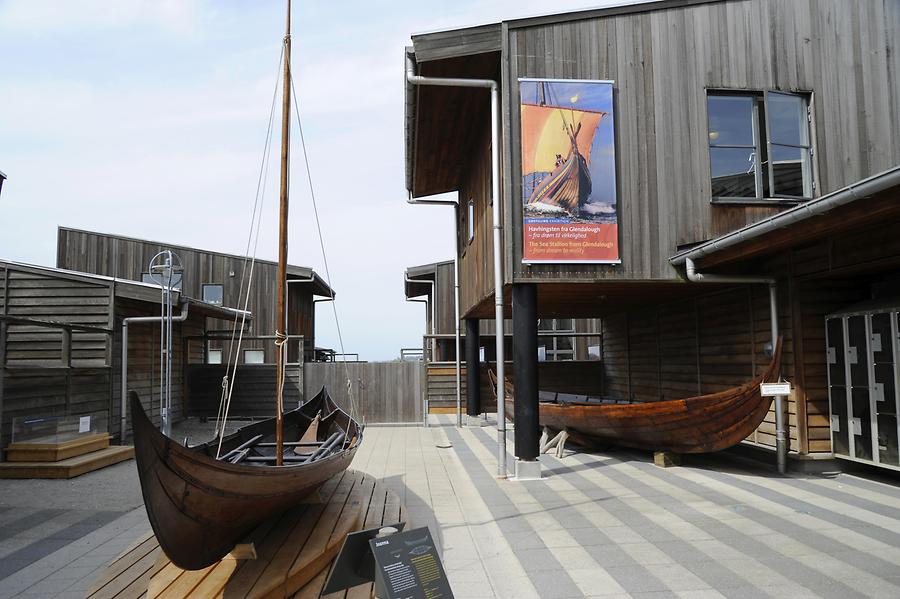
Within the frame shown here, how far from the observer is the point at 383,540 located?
361 cm

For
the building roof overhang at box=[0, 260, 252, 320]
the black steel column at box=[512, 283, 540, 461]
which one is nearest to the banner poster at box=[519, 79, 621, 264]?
the black steel column at box=[512, 283, 540, 461]

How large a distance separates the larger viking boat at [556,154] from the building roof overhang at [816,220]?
183 centimetres

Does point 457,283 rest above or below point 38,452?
above

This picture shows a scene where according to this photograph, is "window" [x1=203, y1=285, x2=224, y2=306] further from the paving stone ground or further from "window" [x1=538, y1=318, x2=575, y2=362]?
the paving stone ground

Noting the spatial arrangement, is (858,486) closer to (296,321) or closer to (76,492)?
(76,492)

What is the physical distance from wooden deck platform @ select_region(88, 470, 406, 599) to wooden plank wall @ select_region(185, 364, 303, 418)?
12.1 metres

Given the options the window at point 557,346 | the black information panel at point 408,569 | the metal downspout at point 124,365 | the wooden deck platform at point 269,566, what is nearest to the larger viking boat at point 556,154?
the wooden deck platform at point 269,566

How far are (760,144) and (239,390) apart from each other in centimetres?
1420

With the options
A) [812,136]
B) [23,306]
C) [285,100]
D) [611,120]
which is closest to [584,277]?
[611,120]

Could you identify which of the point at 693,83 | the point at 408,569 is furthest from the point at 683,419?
the point at 408,569

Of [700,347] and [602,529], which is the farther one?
[700,347]

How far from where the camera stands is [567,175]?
9.42 meters

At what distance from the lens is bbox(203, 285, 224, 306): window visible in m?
23.6

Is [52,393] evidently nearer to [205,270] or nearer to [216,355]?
[216,355]
